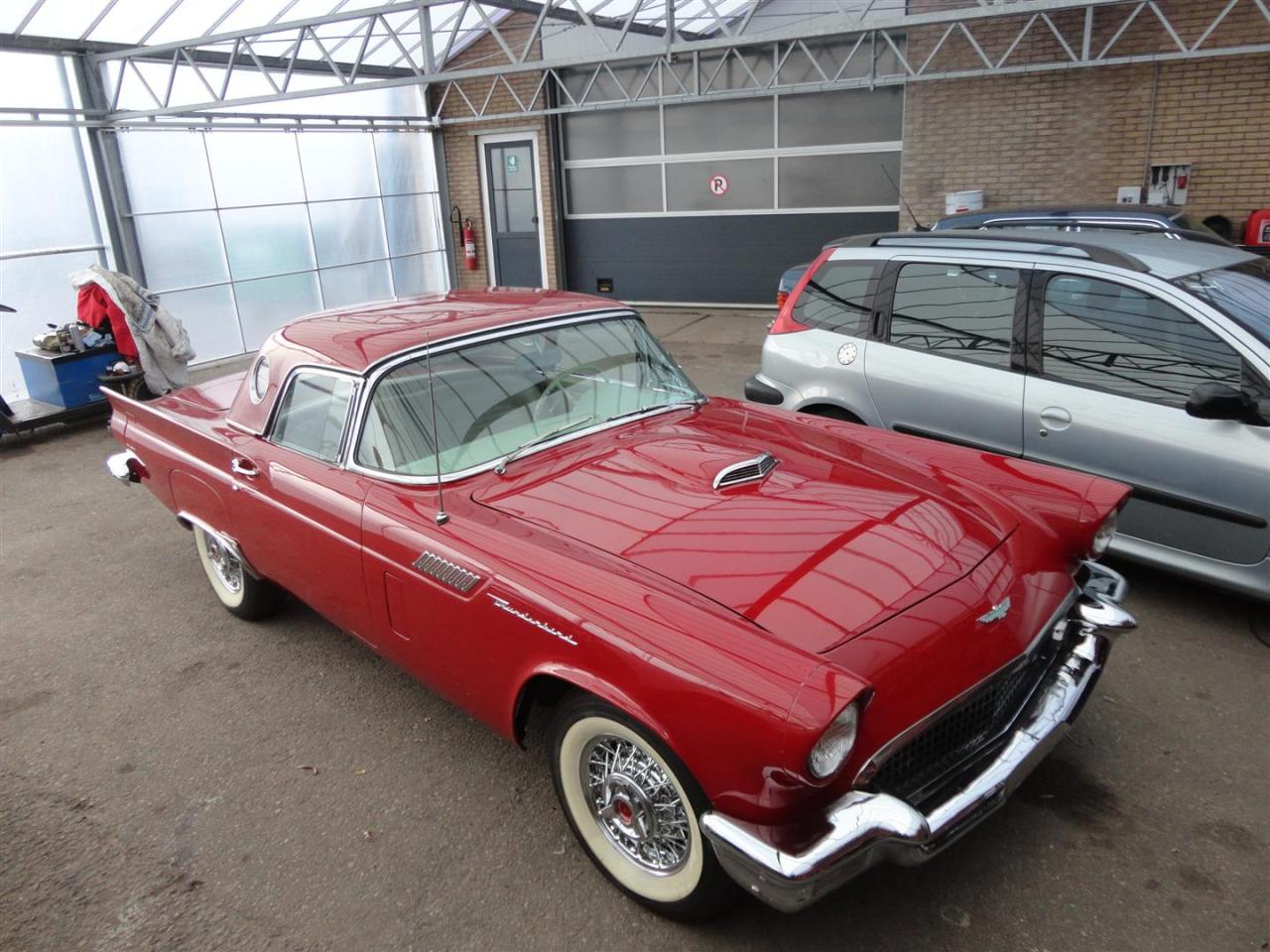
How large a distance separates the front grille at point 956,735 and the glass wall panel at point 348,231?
41.0ft

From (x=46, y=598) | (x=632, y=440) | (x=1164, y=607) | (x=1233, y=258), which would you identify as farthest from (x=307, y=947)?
(x=1233, y=258)

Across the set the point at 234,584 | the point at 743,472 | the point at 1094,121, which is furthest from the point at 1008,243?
the point at 1094,121

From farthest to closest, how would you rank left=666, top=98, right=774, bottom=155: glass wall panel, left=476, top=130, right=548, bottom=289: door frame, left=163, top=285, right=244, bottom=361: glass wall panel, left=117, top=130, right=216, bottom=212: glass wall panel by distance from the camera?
left=476, top=130, right=548, bottom=289: door frame, left=666, top=98, right=774, bottom=155: glass wall panel, left=163, top=285, right=244, bottom=361: glass wall panel, left=117, top=130, right=216, bottom=212: glass wall panel

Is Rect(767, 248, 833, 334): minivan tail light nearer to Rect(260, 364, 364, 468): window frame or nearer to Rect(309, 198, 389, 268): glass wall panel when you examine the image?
Rect(260, 364, 364, 468): window frame

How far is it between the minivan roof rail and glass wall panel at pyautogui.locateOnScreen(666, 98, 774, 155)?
25.9 feet

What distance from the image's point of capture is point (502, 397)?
3.49m

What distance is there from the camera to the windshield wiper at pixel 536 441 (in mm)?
3244

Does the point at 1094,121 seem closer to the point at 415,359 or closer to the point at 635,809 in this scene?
the point at 415,359

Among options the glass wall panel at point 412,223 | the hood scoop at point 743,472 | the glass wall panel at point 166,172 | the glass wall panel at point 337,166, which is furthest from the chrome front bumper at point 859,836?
the glass wall panel at point 412,223

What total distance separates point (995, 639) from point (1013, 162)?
10.1m

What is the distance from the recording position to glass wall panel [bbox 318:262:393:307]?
13.3 m

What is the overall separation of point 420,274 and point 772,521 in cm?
1351

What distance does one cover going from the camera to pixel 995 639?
2.51 m

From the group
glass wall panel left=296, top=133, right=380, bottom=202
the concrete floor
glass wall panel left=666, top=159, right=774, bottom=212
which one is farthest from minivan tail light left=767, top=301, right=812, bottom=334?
glass wall panel left=296, top=133, right=380, bottom=202
